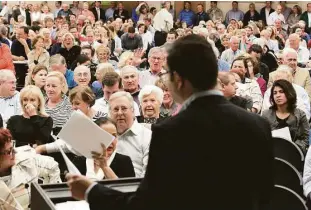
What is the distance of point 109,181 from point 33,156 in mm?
1662

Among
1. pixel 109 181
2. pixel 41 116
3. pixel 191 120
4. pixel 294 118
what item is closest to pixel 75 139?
pixel 109 181

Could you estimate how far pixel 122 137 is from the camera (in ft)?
15.6

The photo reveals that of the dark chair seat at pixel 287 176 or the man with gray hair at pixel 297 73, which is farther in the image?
the man with gray hair at pixel 297 73

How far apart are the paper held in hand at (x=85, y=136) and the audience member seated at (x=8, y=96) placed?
3.82 metres

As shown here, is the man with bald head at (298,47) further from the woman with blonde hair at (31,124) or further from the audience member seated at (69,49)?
the woman with blonde hair at (31,124)

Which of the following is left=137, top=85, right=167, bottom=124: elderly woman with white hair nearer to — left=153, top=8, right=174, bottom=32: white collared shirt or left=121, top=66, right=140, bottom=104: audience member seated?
left=121, top=66, right=140, bottom=104: audience member seated

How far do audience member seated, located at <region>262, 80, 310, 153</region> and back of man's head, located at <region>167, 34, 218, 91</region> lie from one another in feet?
12.3

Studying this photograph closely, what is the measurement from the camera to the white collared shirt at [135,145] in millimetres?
4672

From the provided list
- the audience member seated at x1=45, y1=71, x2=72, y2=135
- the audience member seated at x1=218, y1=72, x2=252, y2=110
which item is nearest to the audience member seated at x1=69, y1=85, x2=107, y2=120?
the audience member seated at x1=45, y1=71, x2=72, y2=135

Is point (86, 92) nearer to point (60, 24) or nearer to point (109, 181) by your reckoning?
point (109, 181)

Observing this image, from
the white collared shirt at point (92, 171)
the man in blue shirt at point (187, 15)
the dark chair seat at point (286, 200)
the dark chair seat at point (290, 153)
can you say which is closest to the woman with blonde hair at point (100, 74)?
the dark chair seat at point (290, 153)

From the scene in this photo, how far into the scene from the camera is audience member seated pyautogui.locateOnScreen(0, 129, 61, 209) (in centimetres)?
395

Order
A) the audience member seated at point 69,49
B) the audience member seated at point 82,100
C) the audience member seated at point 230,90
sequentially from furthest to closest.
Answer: the audience member seated at point 69,49 < the audience member seated at point 230,90 < the audience member seated at point 82,100

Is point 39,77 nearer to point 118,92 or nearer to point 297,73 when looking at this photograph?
point 118,92
